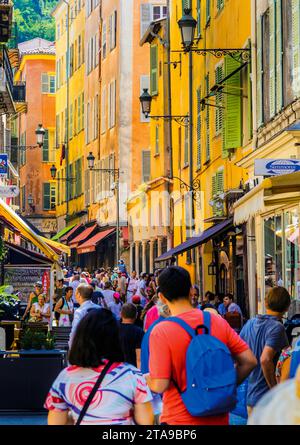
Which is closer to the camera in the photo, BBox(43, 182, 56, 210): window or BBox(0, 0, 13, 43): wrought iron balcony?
BBox(0, 0, 13, 43): wrought iron balcony

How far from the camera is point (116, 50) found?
59.4 metres

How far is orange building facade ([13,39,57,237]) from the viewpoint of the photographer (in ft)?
303

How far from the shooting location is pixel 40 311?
25.5 m

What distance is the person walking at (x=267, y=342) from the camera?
8.95 m

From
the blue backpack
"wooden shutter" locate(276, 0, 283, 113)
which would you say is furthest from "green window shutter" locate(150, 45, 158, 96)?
the blue backpack

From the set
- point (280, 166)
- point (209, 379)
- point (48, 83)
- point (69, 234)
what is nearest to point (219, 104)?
point (280, 166)

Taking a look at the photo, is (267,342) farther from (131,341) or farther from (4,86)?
(4,86)

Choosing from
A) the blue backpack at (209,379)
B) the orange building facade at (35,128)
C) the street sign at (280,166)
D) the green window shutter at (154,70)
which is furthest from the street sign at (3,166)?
the orange building facade at (35,128)

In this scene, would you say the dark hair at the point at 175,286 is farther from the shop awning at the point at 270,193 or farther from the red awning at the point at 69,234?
the red awning at the point at 69,234

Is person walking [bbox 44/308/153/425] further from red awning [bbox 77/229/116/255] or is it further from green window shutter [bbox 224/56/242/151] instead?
red awning [bbox 77/229/116/255]

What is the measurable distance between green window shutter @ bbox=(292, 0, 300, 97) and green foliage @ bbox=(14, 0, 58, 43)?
80.8m

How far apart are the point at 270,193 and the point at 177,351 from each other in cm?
584

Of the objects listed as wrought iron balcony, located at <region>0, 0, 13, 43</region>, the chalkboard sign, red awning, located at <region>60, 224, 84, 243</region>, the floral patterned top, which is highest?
wrought iron balcony, located at <region>0, 0, 13, 43</region>

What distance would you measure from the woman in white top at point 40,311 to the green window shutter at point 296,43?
24.6 ft
